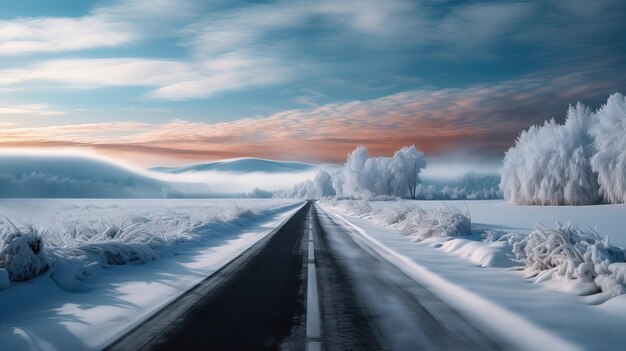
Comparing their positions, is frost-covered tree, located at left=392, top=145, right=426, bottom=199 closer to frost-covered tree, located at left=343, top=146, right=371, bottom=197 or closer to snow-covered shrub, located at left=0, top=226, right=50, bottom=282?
frost-covered tree, located at left=343, top=146, right=371, bottom=197

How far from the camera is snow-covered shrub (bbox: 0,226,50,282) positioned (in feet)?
25.8

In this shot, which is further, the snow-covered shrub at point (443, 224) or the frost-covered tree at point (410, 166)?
the frost-covered tree at point (410, 166)

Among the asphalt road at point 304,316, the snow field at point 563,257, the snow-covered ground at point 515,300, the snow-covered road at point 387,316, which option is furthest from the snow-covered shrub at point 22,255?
the snow field at point 563,257

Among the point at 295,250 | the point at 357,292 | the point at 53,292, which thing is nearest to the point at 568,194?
the point at 295,250

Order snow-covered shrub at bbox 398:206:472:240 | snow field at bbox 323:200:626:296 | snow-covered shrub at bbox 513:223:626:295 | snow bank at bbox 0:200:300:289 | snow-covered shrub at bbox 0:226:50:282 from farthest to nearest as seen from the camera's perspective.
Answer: snow-covered shrub at bbox 398:206:472:240 → snow bank at bbox 0:200:300:289 → snow-covered shrub at bbox 0:226:50:282 → snow field at bbox 323:200:626:296 → snow-covered shrub at bbox 513:223:626:295

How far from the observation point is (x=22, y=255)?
800 cm

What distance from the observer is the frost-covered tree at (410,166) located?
10088 centimetres

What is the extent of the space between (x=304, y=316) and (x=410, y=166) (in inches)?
3870

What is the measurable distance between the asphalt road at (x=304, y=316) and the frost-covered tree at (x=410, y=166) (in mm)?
93347

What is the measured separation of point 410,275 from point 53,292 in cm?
693

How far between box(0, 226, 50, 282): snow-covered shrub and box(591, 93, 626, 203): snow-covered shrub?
49360mm

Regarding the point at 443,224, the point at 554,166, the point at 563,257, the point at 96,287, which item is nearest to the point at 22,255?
the point at 96,287

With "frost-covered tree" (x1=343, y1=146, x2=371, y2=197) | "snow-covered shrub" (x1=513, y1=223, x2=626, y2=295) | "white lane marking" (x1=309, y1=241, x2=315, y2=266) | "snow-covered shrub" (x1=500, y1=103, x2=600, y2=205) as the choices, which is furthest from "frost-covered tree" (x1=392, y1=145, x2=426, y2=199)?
"snow-covered shrub" (x1=513, y1=223, x2=626, y2=295)

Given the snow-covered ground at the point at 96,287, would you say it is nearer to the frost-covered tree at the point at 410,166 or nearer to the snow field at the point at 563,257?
the snow field at the point at 563,257
